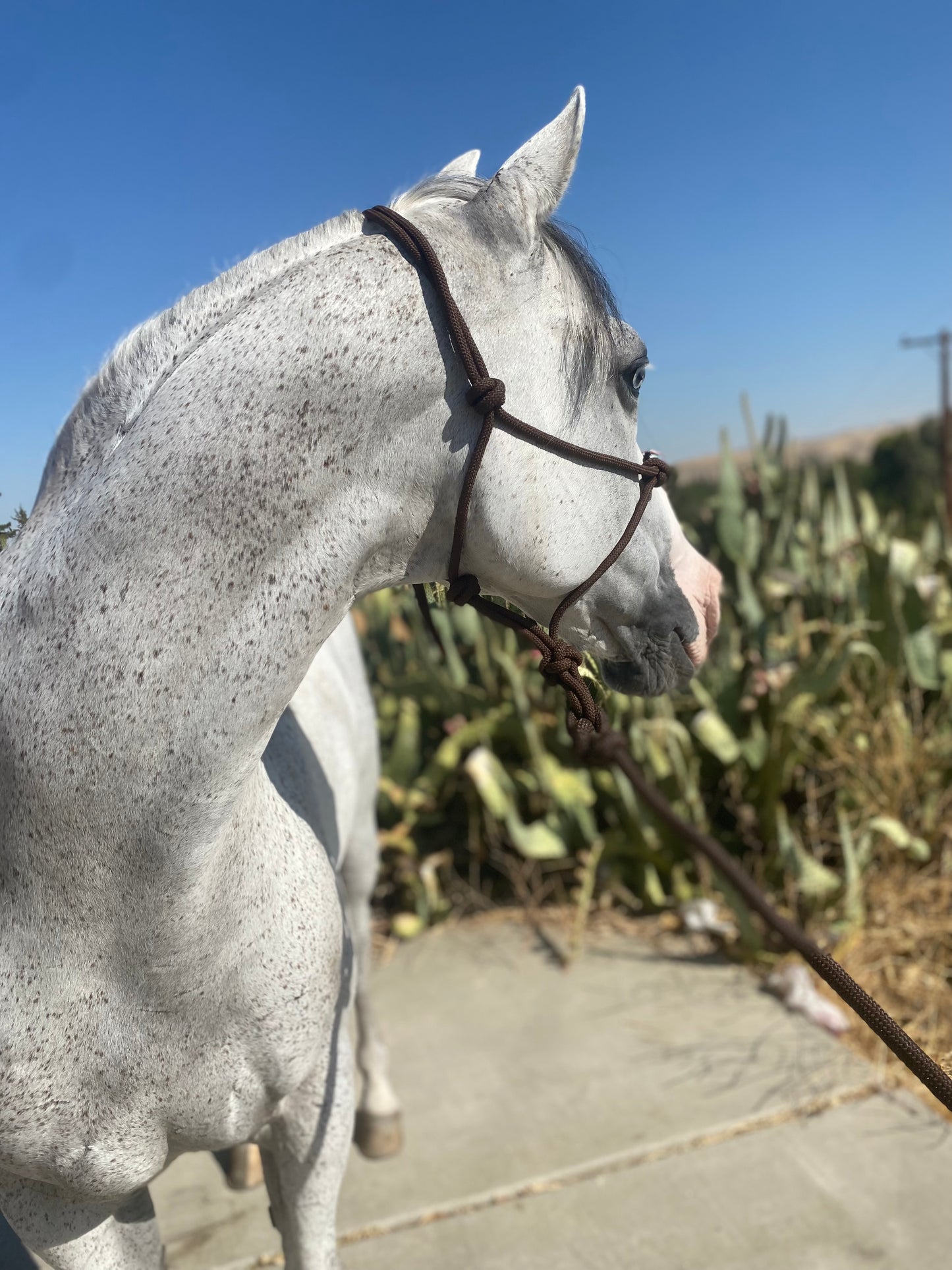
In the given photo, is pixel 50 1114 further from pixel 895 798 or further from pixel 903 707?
pixel 903 707

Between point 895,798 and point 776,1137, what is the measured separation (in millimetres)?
1406

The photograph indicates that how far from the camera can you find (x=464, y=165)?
127 cm

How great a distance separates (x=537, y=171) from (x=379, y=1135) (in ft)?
7.40

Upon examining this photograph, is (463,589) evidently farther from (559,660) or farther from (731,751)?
(731,751)

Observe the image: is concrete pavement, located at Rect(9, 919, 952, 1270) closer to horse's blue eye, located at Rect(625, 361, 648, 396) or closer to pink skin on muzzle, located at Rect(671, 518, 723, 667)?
pink skin on muzzle, located at Rect(671, 518, 723, 667)

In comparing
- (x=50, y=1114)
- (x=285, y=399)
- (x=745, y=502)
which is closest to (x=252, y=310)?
(x=285, y=399)

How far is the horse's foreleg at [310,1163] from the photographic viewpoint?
4.33ft

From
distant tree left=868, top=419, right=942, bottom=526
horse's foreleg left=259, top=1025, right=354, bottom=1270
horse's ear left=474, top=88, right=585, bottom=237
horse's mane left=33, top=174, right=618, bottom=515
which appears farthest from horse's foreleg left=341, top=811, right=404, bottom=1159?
distant tree left=868, top=419, right=942, bottom=526

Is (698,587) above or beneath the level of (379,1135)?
above

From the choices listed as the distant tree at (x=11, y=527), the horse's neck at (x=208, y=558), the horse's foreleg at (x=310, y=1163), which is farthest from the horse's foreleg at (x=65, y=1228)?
the distant tree at (x=11, y=527)

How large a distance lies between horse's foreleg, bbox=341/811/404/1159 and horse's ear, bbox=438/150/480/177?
5.11 feet

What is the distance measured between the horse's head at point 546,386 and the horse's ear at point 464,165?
23 mm

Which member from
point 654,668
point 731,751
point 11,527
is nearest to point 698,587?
point 654,668

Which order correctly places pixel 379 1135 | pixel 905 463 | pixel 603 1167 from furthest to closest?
pixel 905 463
pixel 379 1135
pixel 603 1167
